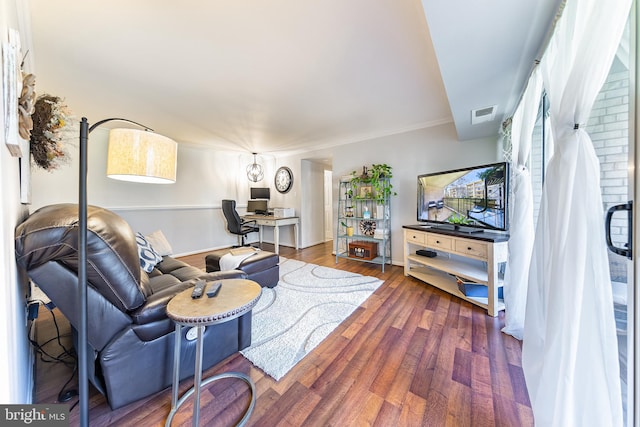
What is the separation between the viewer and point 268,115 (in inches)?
113

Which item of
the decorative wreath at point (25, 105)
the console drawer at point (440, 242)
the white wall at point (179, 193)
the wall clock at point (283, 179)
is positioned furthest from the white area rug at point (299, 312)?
the white wall at point (179, 193)

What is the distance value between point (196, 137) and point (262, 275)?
2873mm

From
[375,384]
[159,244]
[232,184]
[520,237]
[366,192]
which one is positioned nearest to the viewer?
[375,384]

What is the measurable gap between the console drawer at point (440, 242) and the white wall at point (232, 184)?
30.9 inches

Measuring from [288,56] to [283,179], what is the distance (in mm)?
3386

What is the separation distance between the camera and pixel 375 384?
1271 millimetres

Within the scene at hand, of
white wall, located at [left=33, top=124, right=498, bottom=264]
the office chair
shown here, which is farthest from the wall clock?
the office chair

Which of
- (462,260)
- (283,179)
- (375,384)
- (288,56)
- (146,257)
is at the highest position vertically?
(288,56)

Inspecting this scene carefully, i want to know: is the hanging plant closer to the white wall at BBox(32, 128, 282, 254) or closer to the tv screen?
the tv screen

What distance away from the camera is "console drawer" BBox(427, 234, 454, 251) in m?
2.35

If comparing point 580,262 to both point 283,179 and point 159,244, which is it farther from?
point 283,179

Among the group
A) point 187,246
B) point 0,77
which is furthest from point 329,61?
point 187,246

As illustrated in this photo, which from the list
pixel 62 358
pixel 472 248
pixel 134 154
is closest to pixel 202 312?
pixel 134 154

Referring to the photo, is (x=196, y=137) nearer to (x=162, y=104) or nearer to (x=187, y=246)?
(x=162, y=104)
